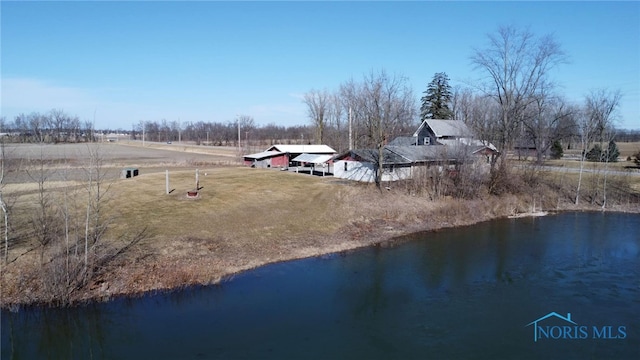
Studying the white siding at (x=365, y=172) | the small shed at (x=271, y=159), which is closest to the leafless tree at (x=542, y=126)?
the white siding at (x=365, y=172)

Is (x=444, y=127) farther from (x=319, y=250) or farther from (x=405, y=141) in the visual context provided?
(x=319, y=250)

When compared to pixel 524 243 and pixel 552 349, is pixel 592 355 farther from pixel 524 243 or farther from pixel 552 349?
pixel 524 243

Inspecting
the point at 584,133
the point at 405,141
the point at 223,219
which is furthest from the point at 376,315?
the point at 405,141

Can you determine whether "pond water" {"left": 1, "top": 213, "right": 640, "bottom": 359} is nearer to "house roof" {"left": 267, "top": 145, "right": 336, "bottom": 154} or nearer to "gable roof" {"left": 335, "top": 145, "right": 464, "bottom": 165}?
"gable roof" {"left": 335, "top": 145, "right": 464, "bottom": 165}

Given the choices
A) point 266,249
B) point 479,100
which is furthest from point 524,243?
point 479,100

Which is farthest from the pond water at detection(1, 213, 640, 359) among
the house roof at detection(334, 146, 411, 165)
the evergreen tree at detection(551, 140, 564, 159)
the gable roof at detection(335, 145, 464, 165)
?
the evergreen tree at detection(551, 140, 564, 159)
